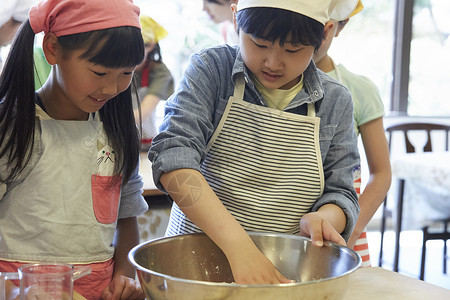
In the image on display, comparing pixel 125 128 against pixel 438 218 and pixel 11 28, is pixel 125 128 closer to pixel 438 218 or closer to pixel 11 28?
pixel 11 28

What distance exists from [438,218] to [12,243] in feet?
7.64

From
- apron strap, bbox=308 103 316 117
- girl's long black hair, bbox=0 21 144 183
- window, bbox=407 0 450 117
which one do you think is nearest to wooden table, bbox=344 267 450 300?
apron strap, bbox=308 103 316 117

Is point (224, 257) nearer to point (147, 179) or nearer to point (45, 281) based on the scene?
point (45, 281)

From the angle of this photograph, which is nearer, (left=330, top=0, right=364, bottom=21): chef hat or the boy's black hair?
the boy's black hair

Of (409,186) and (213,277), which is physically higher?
(213,277)

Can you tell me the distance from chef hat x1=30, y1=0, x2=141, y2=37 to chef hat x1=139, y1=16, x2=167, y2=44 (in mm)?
1318

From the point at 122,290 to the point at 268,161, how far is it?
1.12 ft

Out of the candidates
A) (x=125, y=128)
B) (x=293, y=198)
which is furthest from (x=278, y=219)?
(x=125, y=128)

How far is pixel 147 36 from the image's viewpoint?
90.9 inches

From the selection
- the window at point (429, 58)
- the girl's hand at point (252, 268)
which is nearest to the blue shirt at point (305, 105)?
the girl's hand at point (252, 268)

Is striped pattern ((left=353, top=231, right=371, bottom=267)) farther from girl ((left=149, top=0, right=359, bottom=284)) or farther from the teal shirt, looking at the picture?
girl ((left=149, top=0, right=359, bottom=284))

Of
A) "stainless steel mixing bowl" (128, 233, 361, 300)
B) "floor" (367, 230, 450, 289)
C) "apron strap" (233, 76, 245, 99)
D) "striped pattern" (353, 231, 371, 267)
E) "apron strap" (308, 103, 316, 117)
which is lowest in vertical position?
"floor" (367, 230, 450, 289)

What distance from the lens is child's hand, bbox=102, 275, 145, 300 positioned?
986mm

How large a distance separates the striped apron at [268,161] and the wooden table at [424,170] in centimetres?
174
